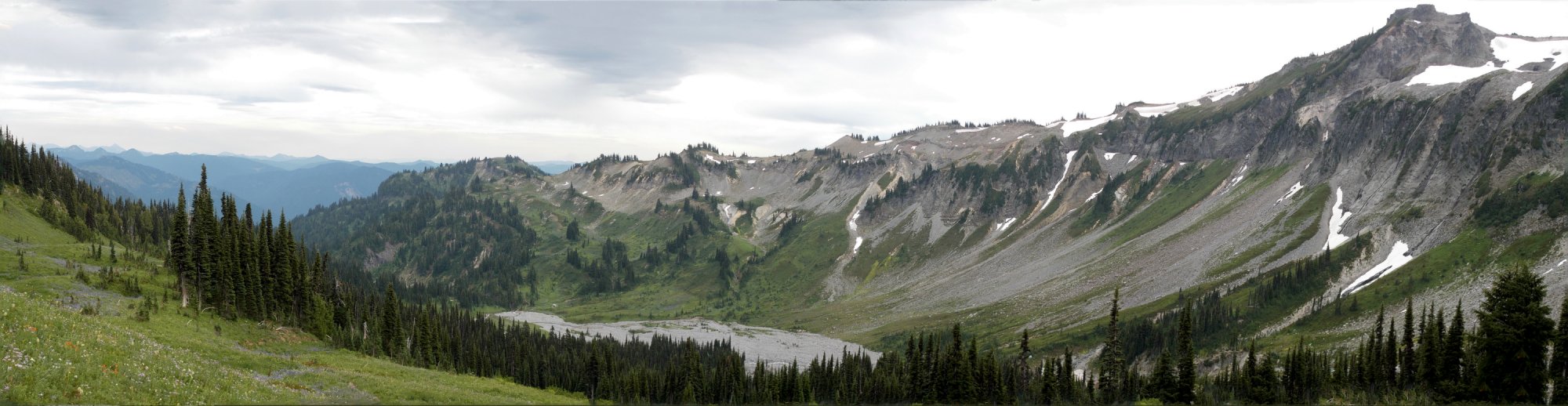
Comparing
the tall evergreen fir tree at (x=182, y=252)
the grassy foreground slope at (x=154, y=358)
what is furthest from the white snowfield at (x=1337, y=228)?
the tall evergreen fir tree at (x=182, y=252)

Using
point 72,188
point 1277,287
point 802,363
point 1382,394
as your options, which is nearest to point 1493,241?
point 1277,287

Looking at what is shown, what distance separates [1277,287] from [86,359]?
193 meters

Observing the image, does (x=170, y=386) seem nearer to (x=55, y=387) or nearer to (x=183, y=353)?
(x=55, y=387)

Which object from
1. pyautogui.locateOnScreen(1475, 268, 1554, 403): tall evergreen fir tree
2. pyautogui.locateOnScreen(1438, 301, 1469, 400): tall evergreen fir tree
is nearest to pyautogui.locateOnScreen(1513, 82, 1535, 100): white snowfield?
pyautogui.locateOnScreen(1438, 301, 1469, 400): tall evergreen fir tree

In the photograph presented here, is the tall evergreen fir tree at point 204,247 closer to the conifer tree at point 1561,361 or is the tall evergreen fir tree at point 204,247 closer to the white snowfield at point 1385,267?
the conifer tree at point 1561,361

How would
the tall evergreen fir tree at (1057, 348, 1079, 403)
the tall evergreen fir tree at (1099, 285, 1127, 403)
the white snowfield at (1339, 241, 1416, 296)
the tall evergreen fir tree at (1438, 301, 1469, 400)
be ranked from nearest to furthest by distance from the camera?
the tall evergreen fir tree at (1438, 301, 1469, 400)
the tall evergreen fir tree at (1099, 285, 1127, 403)
the tall evergreen fir tree at (1057, 348, 1079, 403)
the white snowfield at (1339, 241, 1416, 296)

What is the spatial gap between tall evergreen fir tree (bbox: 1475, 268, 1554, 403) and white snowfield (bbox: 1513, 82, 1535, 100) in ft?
607

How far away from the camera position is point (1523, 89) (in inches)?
7564

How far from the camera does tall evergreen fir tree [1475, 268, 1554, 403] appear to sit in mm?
54812

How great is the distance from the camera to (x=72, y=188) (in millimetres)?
151000

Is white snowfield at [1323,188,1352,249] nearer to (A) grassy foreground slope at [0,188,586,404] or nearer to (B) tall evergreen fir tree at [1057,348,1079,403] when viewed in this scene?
(B) tall evergreen fir tree at [1057,348,1079,403]

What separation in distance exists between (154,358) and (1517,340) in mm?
85030

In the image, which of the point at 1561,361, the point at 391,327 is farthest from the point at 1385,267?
the point at 391,327

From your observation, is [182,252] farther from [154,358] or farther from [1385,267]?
[1385,267]
